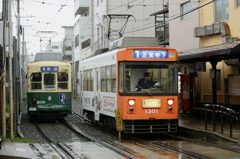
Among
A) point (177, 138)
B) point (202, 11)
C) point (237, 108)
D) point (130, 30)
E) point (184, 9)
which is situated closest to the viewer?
point (177, 138)

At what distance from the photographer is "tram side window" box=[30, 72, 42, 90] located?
19984 millimetres

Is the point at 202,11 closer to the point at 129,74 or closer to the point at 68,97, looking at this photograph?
the point at 68,97

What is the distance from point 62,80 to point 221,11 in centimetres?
874

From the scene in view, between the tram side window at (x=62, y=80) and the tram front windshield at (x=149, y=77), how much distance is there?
7.73 metres

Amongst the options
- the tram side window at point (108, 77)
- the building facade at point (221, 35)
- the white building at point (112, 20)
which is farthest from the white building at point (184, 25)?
the white building at point (112, 20)

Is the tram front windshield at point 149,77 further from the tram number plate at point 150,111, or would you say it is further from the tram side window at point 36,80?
the tram side window at point 36,80

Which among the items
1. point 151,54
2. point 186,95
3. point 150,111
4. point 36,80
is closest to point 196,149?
point 150,111

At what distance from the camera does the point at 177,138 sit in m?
14.2

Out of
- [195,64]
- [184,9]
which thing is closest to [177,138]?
[195,64]

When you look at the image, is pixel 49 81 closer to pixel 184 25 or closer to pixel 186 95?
pixel 186 95

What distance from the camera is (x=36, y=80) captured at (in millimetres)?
20000

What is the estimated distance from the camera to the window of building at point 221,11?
19.9m

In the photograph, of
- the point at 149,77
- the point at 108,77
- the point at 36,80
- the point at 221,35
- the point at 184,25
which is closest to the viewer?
the point at 149,77

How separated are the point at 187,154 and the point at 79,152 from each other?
273 cm
